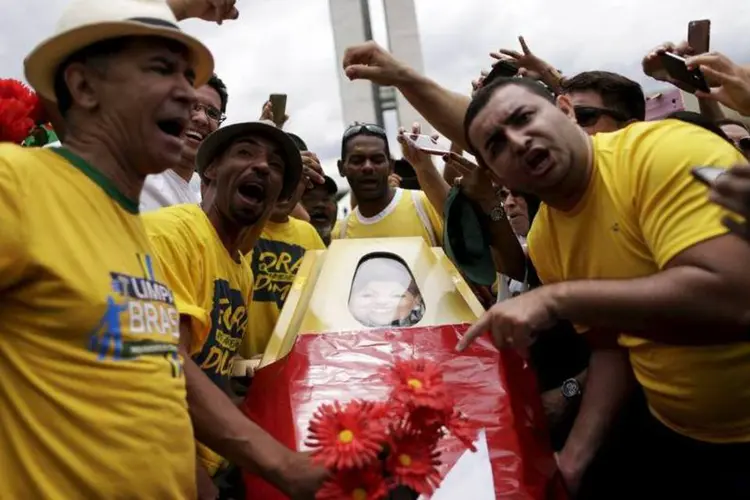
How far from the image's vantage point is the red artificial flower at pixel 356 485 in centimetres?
136

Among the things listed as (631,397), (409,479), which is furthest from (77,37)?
(631,397)

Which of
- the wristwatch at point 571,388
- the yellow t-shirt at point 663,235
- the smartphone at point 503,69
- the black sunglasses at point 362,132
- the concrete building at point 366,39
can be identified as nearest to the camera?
the yellow t-shirt at point 663,235

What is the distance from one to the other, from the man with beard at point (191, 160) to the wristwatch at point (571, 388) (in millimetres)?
1810

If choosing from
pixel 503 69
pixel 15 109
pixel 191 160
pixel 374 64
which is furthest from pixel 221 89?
pixel 15 109

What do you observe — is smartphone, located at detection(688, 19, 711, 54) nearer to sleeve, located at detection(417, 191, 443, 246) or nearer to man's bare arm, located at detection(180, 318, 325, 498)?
sleeve, located at detection(417, 191, 443, 246)

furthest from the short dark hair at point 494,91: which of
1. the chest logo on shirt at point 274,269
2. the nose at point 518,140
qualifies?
the chest logo on shirt at point 274,269

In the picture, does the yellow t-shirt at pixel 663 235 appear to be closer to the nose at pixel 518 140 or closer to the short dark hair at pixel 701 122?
the nose at pixel 518 140

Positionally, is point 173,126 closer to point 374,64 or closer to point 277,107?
point 374,64

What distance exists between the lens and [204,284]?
6.92 ft

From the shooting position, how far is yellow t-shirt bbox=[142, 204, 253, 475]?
76.4 inches

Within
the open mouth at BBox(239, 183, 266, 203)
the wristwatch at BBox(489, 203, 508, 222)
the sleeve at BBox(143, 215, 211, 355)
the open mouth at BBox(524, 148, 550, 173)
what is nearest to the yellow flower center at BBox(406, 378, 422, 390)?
the sleeve at BBox(143, 215, 211, 355)

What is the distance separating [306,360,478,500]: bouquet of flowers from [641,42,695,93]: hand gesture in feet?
4.97

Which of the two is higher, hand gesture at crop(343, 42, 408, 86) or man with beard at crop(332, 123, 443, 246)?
hand gesture at crop(343, 42, 408, 86)

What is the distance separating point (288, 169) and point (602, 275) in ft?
4.30
